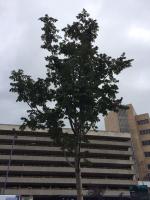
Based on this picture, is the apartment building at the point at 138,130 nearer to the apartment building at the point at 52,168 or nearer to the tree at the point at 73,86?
the apartment building at the point at 52,168

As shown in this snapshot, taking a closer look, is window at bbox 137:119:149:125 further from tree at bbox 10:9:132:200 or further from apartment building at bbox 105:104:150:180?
tree at bbox 10:9:132:200

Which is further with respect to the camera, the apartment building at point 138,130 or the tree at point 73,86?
the apartment building at point 138,130

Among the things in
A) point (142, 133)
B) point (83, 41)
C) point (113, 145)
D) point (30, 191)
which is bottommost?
point (30, 191)

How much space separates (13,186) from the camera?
76688 mm

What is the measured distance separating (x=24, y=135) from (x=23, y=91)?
62.3 m

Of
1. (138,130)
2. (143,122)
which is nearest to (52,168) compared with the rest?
(138,130)

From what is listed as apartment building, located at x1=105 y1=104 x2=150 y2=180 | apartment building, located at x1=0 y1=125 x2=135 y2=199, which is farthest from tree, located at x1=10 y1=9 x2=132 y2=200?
apartment building, located at x1=105 y1=104 x2=150 y2=180

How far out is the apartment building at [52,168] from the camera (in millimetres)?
76375

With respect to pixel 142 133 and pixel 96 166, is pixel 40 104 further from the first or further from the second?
pixel 142 133

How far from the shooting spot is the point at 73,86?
19641 millimetres

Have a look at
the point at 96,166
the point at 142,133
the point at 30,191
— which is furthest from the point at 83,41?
the point at 142,133

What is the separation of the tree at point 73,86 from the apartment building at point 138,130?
3324 inches

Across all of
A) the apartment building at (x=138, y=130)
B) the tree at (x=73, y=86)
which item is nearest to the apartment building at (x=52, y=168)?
the apartment building at (x=138, y=130)

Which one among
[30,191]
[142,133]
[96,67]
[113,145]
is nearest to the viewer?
[96,67]
